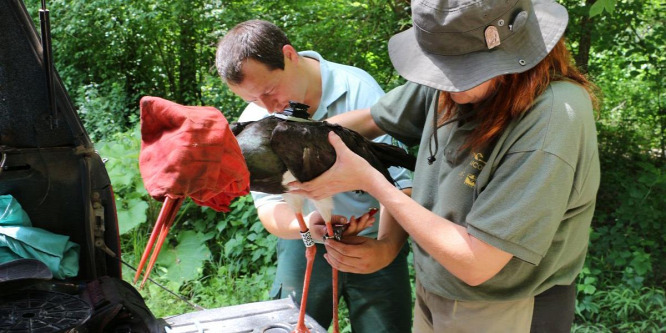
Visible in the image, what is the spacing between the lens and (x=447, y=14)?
1555 mm

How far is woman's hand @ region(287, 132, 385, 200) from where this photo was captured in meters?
1.80

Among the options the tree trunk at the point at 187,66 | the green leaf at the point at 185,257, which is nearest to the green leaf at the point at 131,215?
the green leaf at the point at 185,257

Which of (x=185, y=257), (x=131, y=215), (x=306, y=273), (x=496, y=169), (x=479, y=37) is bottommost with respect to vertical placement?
(x=185, y=257)

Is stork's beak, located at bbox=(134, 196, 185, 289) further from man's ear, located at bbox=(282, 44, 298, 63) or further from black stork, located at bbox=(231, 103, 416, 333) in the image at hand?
man's ear, located at bbox=(282, 44, 298, 63)

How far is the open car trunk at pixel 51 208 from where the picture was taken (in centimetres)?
178

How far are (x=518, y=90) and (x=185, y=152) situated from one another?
891mm

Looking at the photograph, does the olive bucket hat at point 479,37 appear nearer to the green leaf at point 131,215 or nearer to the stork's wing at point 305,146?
the stork's wing at point 305,146

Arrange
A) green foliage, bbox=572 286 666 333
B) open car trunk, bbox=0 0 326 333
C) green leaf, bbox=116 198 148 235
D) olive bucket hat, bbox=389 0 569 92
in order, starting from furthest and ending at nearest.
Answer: green leaf, bbox=116 198 148 235, green foliage, bbox=572 286 666 333, open car trunk, bbox=0 0 326 333, olive bucket hat, bbox=389 0 569 92

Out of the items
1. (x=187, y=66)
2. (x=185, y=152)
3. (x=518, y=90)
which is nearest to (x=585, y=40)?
(x=518, y=90)

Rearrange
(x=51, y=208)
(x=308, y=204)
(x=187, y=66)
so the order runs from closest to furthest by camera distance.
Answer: (x=51, y=208), (x=308, y=204), (x=187, y=66)

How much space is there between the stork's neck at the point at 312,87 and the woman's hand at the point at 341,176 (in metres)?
0.66

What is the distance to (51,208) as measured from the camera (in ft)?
6.69

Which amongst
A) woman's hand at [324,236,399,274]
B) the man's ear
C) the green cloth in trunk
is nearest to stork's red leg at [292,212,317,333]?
woman's hand at [324,236,399,274]

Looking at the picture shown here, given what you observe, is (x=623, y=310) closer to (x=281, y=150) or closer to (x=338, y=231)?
(x=338, y=231)
